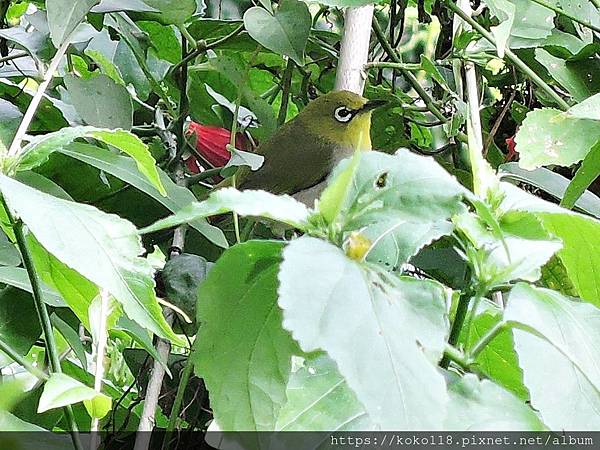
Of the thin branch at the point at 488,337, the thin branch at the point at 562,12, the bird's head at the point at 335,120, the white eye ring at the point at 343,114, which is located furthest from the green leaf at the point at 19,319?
the white eye ring at the point at 343,114

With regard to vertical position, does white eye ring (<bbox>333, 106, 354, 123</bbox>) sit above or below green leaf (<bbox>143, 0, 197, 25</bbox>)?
below

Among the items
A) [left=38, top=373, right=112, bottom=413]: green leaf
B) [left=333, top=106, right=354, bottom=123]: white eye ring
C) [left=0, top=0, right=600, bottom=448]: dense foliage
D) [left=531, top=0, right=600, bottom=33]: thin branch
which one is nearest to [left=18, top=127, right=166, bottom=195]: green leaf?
[left=0, top=0, right=600, bottom=448]: dense foliage

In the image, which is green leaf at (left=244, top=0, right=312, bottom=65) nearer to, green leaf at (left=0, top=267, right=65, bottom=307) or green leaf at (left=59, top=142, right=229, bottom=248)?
green leaf at (left=59, top=142, right=229, bottom=248)

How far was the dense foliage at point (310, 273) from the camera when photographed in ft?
0.87

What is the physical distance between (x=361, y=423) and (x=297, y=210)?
85 millimetres

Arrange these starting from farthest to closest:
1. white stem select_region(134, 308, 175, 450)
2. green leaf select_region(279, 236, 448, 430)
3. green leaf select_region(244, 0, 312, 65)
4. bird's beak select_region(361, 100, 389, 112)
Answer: bird's beak select_region(361, 100, 389, 112)
green leaf select_region(244, 0, 312, 65)
white stem select_region(134, 308, 175, 450)
green leaf select_region(279, 236, 448, 430)

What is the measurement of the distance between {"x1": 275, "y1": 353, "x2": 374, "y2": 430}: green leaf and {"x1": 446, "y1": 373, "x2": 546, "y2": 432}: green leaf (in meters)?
0.03

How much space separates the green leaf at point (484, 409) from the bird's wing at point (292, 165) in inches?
41.6

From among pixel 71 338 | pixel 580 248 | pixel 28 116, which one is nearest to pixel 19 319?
pixel 71 338

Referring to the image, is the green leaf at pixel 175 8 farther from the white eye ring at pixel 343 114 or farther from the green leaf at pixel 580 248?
the white eye ring at pixel 343 114

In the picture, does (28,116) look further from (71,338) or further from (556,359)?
(556,359)

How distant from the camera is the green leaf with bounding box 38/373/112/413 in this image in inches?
12.3

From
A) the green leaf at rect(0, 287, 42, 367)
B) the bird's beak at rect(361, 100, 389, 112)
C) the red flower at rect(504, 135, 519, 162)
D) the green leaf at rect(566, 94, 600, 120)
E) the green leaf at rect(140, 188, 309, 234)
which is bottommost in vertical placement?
the bird's beak at rect(361, 100, 389, 112)

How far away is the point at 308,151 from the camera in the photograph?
1481mm
